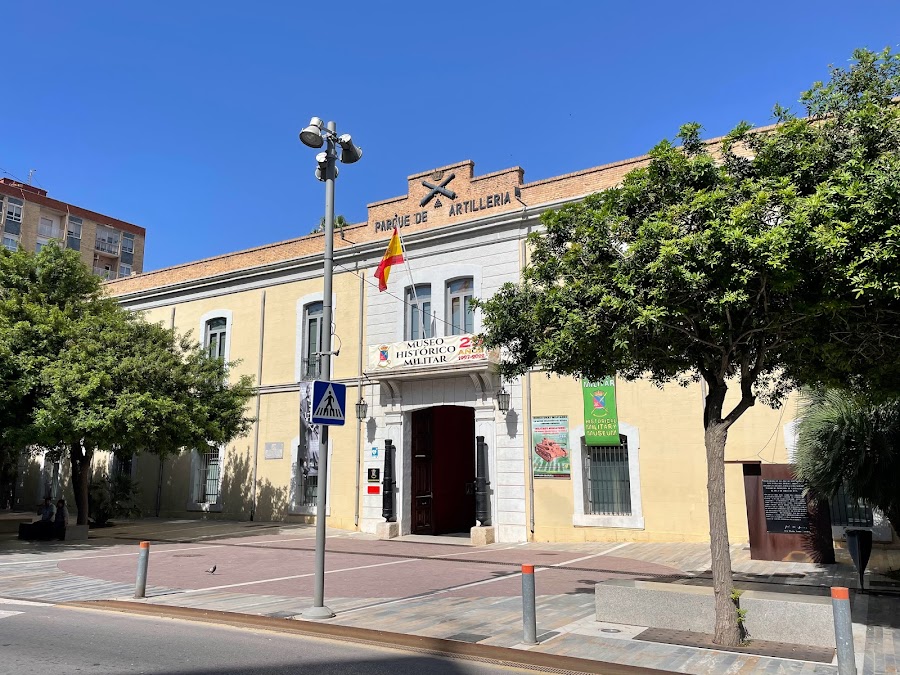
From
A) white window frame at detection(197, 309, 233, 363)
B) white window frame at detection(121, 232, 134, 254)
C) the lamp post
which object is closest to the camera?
the lamp post

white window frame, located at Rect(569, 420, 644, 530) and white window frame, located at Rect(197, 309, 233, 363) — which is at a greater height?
white window frame, located at Rect(197, 309, 233, 363)

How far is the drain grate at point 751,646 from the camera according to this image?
6781mm

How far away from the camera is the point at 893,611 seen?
8.95 meters

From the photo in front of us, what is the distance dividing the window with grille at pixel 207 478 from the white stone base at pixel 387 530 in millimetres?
7750

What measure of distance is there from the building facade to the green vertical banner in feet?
0.12

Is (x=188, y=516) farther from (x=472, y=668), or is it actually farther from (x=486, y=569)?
(x=472, y=668)

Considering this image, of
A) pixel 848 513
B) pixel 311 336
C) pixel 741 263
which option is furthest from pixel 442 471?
pixel 741 263

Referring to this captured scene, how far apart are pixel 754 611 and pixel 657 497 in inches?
374

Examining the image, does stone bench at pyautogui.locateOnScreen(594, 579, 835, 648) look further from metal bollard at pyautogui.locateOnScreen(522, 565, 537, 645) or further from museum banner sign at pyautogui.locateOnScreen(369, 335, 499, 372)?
museum banner sign at pyautogui.locateOnScreen(369, 335, 499, 372)

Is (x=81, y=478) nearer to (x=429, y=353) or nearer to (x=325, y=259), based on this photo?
(x=429, y=353)

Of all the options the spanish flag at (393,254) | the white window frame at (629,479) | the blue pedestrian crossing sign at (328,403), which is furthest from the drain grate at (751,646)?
the spanish flag at (393,254)

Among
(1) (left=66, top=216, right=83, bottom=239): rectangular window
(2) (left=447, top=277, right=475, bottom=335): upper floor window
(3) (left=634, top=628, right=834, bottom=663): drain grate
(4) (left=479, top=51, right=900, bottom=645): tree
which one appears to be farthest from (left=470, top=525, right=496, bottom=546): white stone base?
(1) (left=66, top=216, right=83, bottom=239): rectangular window

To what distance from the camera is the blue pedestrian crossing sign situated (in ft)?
29.4

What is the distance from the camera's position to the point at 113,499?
23.6m
